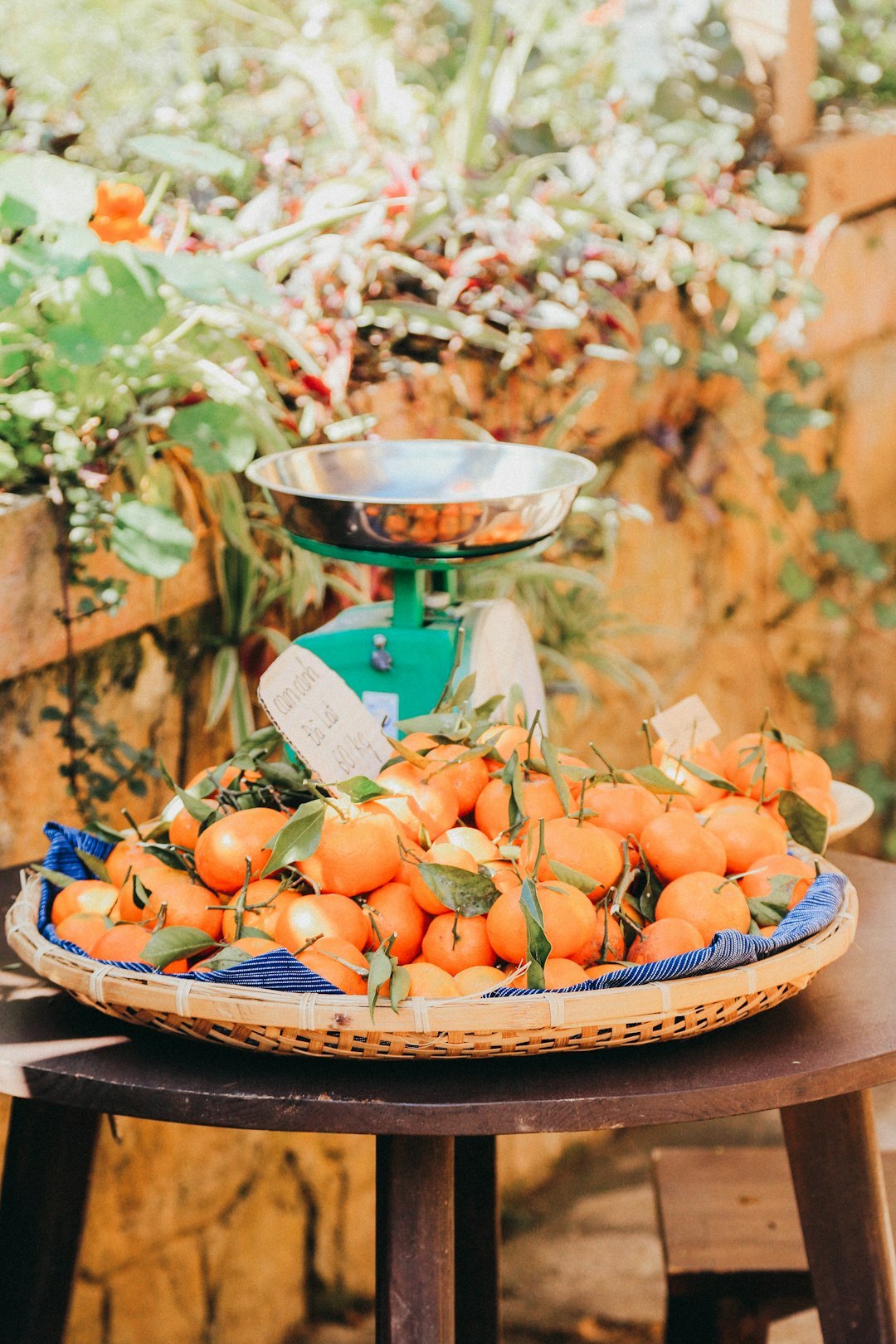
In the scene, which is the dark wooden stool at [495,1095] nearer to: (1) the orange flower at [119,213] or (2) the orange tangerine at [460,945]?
(2) the orange tangerine at [460,945]

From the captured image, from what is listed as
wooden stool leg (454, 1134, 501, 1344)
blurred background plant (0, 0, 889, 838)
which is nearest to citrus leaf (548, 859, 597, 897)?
wooden stool leg (454, 1134, 501, 1344)

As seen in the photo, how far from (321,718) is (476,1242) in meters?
0.70

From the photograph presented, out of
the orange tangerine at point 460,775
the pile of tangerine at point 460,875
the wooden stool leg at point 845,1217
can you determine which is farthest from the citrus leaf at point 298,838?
the wooden stool leg at point 845,1217

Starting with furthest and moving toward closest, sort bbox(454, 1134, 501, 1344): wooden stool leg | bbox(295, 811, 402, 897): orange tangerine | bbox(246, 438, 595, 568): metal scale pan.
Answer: bbox(454, 1134, 501, 1344): wooden stool leg < bbox(246, 438, 595, 568): metal scale pan < bbox(295, 811, 402, 897): orange tangerine

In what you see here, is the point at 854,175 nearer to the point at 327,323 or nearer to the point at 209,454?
the point at 327,323

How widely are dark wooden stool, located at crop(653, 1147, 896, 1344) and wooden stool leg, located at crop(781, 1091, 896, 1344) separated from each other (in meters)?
0.40

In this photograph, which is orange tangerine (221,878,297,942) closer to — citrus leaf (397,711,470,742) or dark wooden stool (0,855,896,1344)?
dark wooden stool (0,855,896,1344)

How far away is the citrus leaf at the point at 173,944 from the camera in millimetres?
853

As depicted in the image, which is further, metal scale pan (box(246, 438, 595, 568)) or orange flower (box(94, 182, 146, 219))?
orange flower (box(94, 182, 146, 219))

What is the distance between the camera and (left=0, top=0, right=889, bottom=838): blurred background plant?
1457 millimetres

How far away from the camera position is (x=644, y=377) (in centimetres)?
266

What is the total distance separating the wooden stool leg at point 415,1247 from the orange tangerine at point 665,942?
186 millimetres

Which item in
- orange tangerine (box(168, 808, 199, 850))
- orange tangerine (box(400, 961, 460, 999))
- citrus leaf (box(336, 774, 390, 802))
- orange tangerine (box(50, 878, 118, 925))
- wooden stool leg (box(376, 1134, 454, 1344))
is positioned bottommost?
wooden stool leg (box(376, 1134, 454, 1344))

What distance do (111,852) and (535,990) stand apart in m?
0.41
